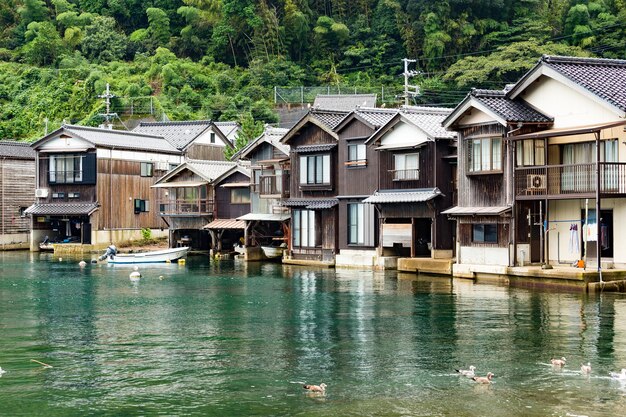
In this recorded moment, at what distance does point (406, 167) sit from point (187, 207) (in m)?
20.5

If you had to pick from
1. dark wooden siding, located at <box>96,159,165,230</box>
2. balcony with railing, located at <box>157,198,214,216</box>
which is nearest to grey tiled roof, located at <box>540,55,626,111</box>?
balcony with railing, located at <box>157,198,214,216</box>

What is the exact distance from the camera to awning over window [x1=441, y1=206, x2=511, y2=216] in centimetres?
3747

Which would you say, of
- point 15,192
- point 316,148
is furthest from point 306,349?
point 15,192

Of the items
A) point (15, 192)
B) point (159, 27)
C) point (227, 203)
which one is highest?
point (159, 27)

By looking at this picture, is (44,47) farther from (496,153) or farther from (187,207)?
(496,153)

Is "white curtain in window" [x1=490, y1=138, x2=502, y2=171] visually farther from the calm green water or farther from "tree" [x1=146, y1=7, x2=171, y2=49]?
"tree" [x1=146, y1=7, x2=171, y2=49]

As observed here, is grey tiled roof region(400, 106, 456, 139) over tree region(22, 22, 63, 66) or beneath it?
beneath

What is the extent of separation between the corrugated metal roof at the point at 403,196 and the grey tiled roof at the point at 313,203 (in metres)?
3.52

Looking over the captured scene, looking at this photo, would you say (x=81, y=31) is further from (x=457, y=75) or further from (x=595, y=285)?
(x=595, y=285)

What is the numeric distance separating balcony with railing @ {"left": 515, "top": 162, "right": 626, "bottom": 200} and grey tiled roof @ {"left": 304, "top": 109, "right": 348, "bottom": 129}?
14.5 meters

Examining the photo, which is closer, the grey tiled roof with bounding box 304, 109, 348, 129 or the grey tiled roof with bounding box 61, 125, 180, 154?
the grey tiled roof with bounding box 304, 109, 348, 129

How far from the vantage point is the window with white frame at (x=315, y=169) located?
163 ft

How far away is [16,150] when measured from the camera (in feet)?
226

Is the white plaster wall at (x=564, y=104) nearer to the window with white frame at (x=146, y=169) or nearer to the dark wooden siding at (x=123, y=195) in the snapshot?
the dark wooden siding at (x=123, y=195)
